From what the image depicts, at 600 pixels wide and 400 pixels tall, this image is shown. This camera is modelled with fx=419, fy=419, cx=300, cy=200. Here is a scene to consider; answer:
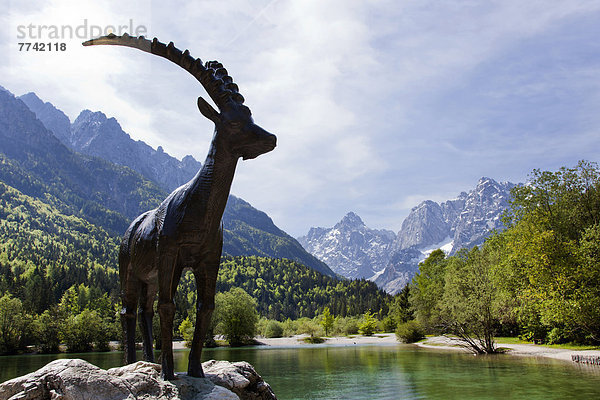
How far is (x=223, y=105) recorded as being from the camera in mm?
6129

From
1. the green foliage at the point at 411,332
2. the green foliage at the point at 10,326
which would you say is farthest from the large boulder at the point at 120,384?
the green foliage at the point at 10,326

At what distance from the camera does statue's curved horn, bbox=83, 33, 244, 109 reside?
594 cm

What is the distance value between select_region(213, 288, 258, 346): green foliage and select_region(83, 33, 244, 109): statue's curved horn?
72.0 meters

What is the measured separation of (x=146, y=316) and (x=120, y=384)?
88.0 inches

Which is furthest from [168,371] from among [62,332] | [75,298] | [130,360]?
[75,298]

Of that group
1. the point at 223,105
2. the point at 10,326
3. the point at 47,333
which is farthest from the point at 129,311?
the point at 10,326

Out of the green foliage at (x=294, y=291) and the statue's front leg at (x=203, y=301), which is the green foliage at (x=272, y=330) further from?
the statue's front leg at (x=203, y=301)

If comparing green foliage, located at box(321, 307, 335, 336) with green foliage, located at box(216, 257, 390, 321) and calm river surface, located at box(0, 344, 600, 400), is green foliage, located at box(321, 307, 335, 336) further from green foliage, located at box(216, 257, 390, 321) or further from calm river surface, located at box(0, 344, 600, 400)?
calm river surface, located at box(0, 344, 600, 400)

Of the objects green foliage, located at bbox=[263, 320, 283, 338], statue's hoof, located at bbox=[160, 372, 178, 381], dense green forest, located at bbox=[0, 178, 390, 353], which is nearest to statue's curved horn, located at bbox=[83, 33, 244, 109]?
statue's hoof, located at bbox=[160, 372, 178, 381]

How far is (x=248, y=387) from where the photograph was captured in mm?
6680

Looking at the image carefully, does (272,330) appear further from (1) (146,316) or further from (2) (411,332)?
(1) (146,316)

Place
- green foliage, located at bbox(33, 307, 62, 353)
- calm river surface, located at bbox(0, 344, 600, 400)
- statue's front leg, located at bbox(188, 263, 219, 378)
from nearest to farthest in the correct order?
statue's front leg, located at bbox(188, 263, 219, 378), calm river surface, located at bbox(0, 344, 600, 400), green foliage, located at bbox(33, 307, 62, 353)

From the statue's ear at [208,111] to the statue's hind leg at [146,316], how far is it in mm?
3151

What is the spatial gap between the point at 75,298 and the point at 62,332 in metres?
33.1
